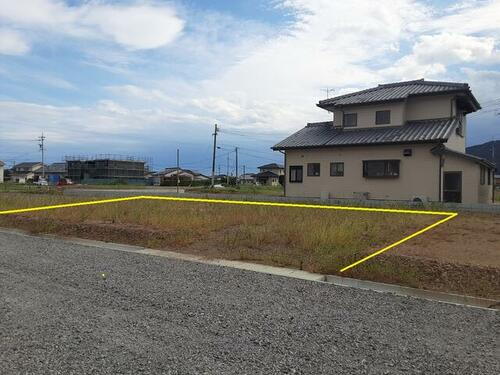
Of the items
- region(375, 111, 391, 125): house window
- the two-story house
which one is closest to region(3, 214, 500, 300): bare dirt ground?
the two-story house

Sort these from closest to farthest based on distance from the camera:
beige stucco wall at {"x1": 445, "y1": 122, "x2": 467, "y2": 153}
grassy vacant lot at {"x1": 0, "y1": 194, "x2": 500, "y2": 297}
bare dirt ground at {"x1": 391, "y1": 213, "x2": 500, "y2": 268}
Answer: grassy vacant lot at {"x1": 0, "y1": 194, "x2": 500, "y2": 297} → bare dirt ground at {"x1": 391, "y1": 213, "x2": 500, "y2": 268} → beige stucco wall at {"x1": 445, "y1": 122, "x2": 467, "y2": 153}

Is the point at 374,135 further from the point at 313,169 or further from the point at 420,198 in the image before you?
the point at 420,198

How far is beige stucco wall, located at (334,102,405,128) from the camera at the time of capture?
898 inches

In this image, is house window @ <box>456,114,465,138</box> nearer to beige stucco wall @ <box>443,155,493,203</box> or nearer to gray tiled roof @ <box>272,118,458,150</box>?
gray tiled roof @ <box>272,118,458,150</box>

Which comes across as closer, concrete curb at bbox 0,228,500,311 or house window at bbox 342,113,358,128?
concrete curb at bbox 0,228,500,311

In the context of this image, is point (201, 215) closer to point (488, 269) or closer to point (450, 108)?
point (488, 269)

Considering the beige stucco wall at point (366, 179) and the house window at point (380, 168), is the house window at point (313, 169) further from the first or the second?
the house window at point (380, 168)

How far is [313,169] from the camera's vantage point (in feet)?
81.6

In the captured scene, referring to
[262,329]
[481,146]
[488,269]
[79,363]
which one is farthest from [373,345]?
[481,146]

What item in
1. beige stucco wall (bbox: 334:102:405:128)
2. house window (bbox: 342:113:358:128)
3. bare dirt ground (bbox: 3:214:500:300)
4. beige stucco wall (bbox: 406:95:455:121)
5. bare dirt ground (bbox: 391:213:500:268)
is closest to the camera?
bare dirt ground (bbox: 3:214:500:300)

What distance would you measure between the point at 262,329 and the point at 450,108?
20.5 meters

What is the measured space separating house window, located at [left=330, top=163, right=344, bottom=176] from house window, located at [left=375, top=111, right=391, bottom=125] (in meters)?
3.03

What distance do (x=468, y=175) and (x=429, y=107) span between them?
423 cm

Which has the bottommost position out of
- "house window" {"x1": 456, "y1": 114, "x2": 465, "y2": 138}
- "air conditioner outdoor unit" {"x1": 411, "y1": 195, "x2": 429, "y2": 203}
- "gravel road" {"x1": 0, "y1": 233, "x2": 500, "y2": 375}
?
"gravel road" {"x1": 0, "y1": 233, "x2": 500, "y2": 375}
